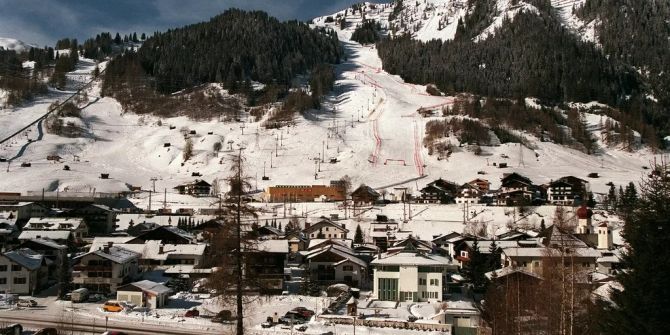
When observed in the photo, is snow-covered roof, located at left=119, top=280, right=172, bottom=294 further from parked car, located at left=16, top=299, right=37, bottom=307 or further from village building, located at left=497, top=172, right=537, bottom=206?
village building, located at left=497, top=172, right=537, bottom=206

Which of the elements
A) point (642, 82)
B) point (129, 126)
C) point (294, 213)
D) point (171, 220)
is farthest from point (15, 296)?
point (642, 82)

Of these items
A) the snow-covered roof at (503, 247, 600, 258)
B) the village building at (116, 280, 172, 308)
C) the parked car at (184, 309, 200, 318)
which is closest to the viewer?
the parked car at (184, 309, 200, 318)

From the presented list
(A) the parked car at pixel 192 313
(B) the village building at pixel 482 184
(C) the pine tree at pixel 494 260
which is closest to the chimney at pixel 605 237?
(C) the pine tree at pixel 494 260

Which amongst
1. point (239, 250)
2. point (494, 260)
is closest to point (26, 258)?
point (239, 250)

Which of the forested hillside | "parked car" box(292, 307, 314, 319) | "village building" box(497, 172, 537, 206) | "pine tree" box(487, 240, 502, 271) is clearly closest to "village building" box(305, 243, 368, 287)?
"pine tree" box(487, 240, 502, 271)

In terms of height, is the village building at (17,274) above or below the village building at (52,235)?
below

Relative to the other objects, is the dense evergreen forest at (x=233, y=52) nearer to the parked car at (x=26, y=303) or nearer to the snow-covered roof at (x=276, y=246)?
the snow-covered roof at (x=276, y=246)

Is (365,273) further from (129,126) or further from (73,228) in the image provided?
(129,126)
